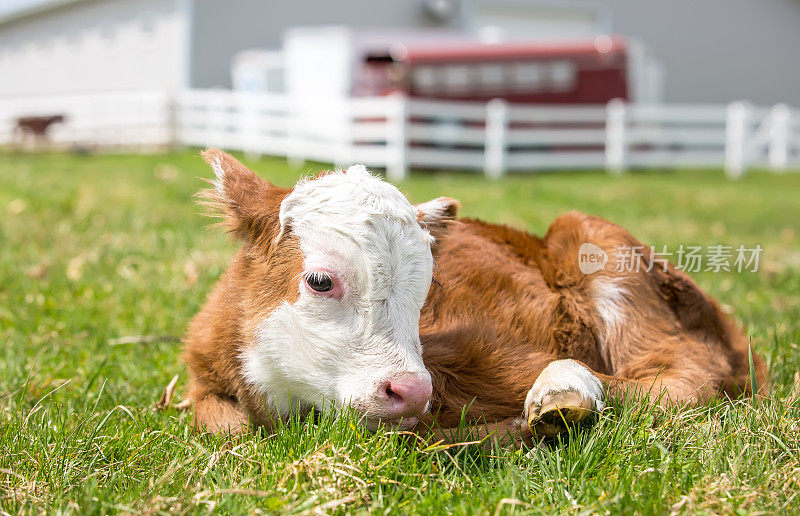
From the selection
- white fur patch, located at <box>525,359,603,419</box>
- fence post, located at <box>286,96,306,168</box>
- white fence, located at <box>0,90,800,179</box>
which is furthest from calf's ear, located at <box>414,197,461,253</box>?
fence post, located at <box>286,96,306,168</box>

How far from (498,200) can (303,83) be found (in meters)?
8.74

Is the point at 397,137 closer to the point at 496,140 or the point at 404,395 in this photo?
the point at 496,140

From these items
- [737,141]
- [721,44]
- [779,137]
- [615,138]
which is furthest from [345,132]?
[721,44]

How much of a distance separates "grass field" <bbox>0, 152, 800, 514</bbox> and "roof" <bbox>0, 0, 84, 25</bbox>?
20.7 meters

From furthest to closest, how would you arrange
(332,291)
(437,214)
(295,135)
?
1. (295,135)
2. (437,214)
3. (332,291)

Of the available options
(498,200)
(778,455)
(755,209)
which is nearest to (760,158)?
(755,209)

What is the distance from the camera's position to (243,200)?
3.09 m

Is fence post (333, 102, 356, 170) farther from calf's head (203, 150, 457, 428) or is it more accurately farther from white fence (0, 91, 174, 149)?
calf's head (203, 150, 457, 428)

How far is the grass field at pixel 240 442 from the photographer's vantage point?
2.47m

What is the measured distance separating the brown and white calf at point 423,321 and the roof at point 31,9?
24522 mm

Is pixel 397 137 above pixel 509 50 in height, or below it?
below

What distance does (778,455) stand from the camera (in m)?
2.80

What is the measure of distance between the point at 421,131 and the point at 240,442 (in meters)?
13.3

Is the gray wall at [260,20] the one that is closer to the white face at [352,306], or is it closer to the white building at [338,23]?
the white building at [338,23]
